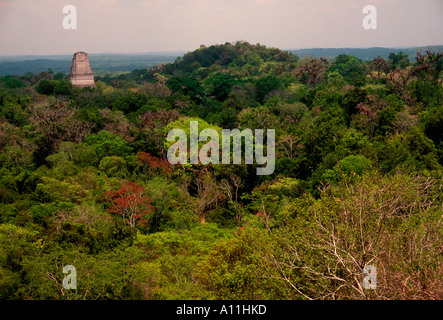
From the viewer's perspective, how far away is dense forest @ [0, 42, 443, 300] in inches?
369

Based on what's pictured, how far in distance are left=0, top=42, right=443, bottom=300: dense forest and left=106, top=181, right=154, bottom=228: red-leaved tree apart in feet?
0.32

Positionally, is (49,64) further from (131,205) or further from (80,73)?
(131,205)

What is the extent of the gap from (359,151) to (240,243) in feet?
38.9

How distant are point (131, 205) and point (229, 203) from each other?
17.5 feet

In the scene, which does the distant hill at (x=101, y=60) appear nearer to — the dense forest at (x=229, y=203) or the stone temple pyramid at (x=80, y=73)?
the stone temple pyramid at (x=80, y=73)

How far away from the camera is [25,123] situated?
33188 millimetres

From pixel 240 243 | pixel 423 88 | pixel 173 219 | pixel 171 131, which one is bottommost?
pixel 173 219

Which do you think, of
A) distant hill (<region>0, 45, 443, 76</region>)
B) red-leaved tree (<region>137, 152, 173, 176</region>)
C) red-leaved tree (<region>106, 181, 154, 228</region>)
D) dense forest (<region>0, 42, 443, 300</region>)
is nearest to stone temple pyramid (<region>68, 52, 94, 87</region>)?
distant hill (<region>0, 45, 443, 76</region>)

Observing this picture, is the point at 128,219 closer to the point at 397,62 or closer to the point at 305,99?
the point at 305,99

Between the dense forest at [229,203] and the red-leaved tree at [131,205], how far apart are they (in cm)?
10

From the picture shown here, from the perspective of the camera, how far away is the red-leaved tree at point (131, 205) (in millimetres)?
17922

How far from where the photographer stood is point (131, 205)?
18.1 metres

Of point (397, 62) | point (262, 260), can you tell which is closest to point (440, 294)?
point (262, 260)
